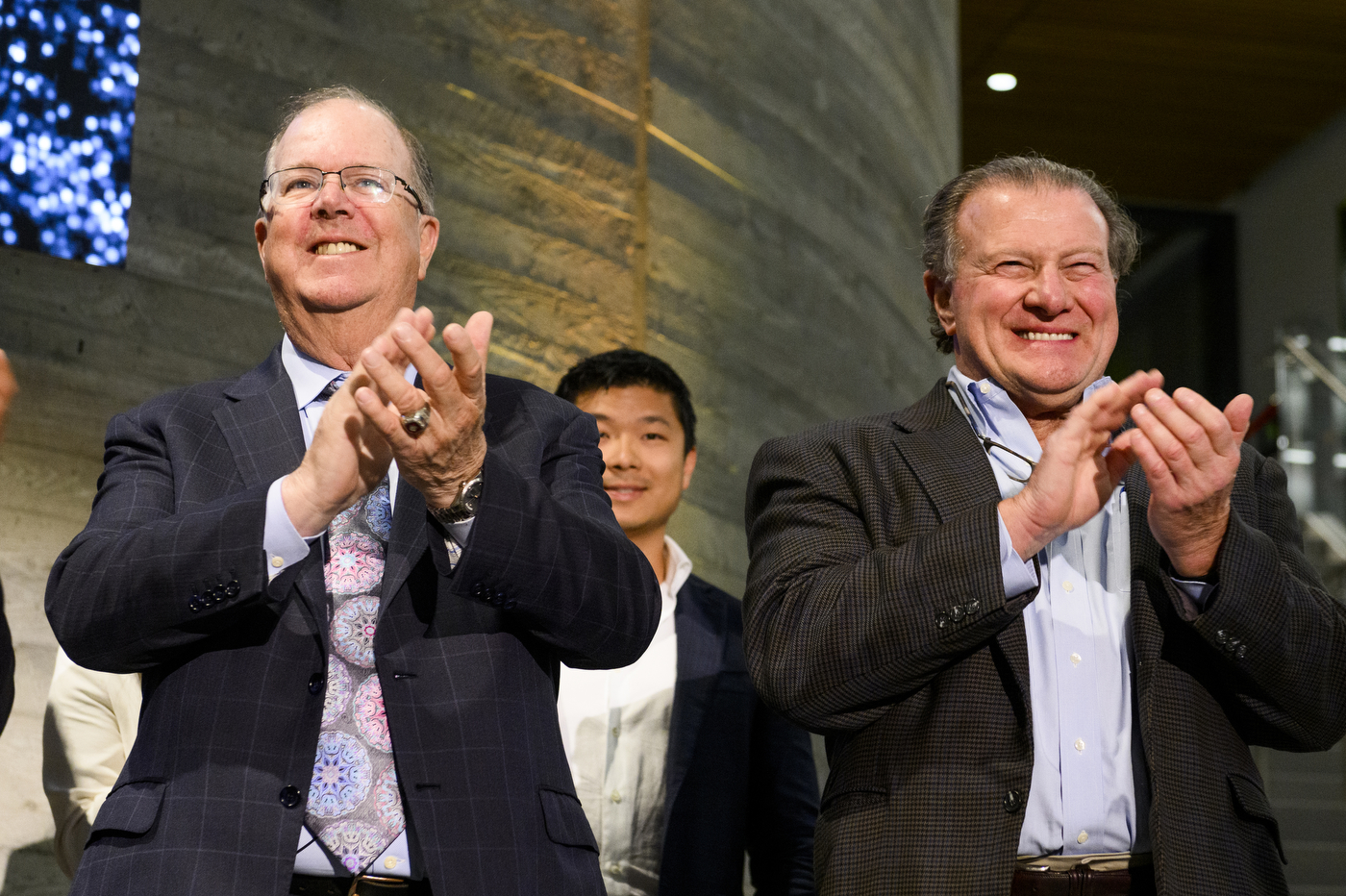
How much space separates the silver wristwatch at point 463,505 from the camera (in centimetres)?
172

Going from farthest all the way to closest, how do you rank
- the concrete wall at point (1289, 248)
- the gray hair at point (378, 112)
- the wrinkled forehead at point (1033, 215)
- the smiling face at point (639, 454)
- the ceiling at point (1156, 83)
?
the concrete wall at point (1289, 248)
the ceiling at point (1156, 83)
the smiling face at point (639, 454)
the wrinkled forehead at point (1033, 215)
the gray hair at point (378, 112)

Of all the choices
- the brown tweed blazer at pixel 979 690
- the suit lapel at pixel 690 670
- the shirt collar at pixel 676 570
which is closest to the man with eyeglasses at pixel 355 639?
the brown tweed blazer at pixel 979 690

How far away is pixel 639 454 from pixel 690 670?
545mm

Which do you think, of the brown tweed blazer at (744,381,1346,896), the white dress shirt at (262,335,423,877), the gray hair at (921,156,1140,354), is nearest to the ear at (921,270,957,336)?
the gray hair at (921,156,1140,354)

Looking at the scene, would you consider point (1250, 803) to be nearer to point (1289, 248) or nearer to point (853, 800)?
A: point (853, 800)

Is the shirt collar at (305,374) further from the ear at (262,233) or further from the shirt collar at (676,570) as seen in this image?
the shirt collar at (676,570)

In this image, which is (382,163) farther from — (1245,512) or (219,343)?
(219,343)

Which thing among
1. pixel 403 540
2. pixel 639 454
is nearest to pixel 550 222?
pixel 639 454

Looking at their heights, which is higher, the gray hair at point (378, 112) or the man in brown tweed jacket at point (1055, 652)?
the gray hair at point (378, 112)

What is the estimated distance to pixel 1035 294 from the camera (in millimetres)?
2203

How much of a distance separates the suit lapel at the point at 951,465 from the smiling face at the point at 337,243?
Result: 75 cm

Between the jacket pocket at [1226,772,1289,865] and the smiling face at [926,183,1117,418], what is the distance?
0.60m

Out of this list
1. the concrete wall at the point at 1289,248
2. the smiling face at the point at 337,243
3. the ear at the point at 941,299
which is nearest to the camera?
the smiling face at the point at 337,243

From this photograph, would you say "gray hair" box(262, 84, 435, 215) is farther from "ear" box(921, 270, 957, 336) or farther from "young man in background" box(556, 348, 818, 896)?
"young man in background" box(556, 348, 818, 896)
